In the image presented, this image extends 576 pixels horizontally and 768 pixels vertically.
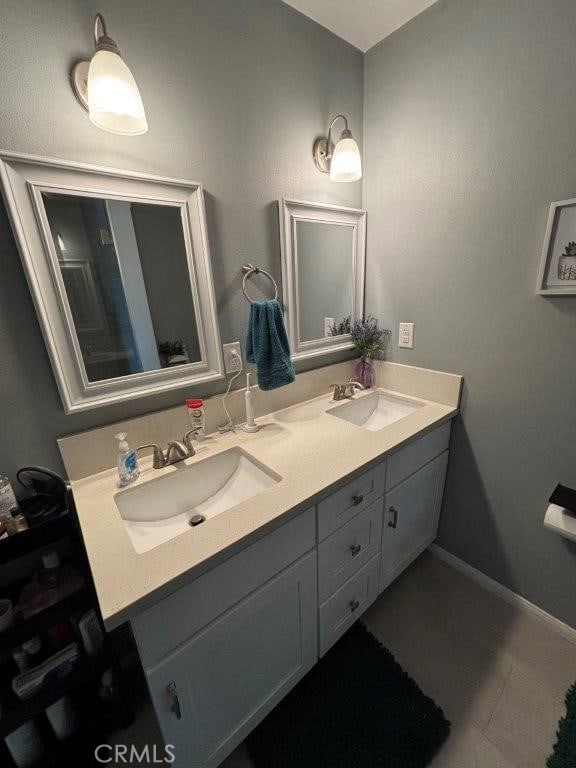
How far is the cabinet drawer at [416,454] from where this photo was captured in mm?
1197

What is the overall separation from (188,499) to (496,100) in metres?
1.75

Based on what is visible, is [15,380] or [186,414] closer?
[15,380]

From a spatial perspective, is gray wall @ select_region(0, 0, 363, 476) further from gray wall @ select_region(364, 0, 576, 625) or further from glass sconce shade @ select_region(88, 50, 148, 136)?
gray wall @ select_region(364, 0, 576, 625)

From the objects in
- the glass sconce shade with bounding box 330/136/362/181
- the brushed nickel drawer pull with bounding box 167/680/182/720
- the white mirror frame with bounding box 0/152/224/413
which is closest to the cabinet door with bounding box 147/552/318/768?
the brushed nickel drawer pull with bounding box 167/680/182/720

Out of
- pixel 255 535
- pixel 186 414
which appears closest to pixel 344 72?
pixel 186 414

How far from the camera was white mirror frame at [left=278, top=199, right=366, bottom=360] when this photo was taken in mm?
1326

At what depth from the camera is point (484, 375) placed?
1.31 metres

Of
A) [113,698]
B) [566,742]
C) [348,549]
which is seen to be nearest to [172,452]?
[348,549]

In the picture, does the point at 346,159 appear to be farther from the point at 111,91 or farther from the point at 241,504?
the point at 241,504

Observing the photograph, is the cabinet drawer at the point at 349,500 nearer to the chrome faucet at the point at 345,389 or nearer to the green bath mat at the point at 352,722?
the chrome faucet at the point at 345,389

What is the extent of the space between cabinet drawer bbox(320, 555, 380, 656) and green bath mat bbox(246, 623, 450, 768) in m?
0.16

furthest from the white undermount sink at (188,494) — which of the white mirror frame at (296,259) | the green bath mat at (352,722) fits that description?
the green bath mat at (352,722)

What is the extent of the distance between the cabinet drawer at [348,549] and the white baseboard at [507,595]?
0.64 m

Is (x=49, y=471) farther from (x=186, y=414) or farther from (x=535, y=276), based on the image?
(x=535, y=276)
